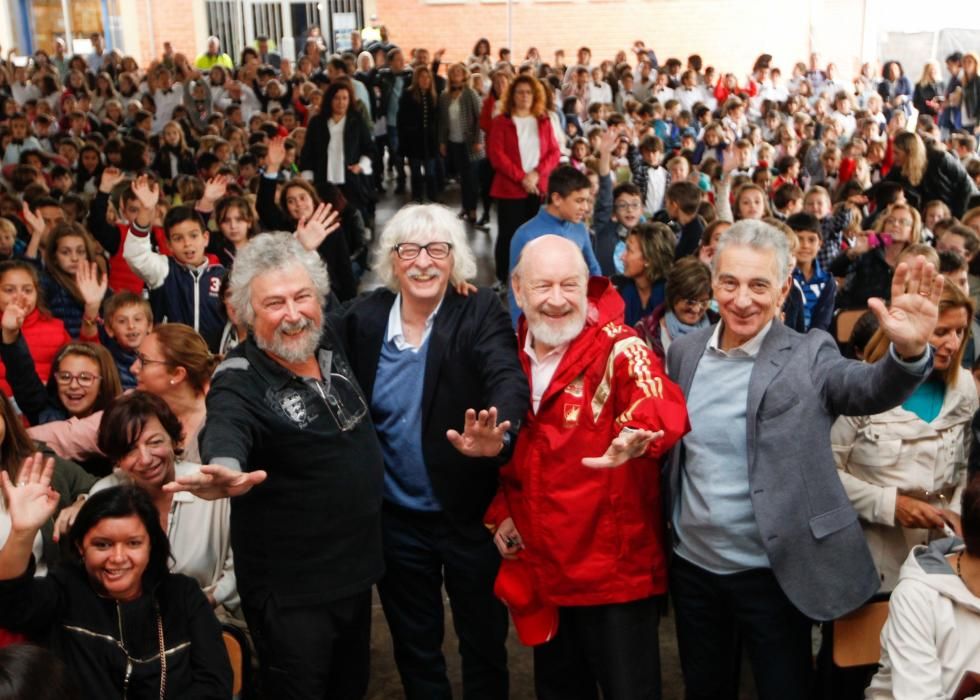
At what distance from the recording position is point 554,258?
2910 mm

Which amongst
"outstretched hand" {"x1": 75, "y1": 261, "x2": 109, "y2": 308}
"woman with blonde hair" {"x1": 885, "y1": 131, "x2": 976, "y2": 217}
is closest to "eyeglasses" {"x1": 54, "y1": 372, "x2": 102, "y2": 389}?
"outstretched hand" {"x1": 75, "y1": 261, "x2": 109, "y2": 308}

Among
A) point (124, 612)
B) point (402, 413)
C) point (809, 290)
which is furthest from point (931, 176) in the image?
point (124, 612)

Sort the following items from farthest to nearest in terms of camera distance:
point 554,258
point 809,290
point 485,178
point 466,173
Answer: point 466,173
point 485,178
point 809,290
point 554,258

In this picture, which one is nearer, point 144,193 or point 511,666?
point 511,666

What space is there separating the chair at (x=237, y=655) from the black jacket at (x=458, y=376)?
29.3 inches

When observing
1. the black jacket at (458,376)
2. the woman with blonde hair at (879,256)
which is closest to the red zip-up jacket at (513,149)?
the woman with blonde hair at (879,256)

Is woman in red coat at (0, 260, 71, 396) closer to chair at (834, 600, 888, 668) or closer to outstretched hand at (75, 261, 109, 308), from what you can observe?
outstretched hand at (75, 261, 109, 308)

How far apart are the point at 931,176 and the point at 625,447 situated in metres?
7.37

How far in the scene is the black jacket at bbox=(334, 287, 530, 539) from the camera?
301 cm

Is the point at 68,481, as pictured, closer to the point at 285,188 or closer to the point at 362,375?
the point at 362,375

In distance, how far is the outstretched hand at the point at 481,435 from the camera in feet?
8.58

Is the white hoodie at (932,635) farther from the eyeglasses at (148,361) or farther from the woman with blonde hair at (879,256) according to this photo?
the woman with blonde hair at (879,256)

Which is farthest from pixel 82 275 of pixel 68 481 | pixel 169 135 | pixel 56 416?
pixel 169 135

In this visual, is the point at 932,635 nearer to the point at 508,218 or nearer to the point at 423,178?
the point at 508,218
